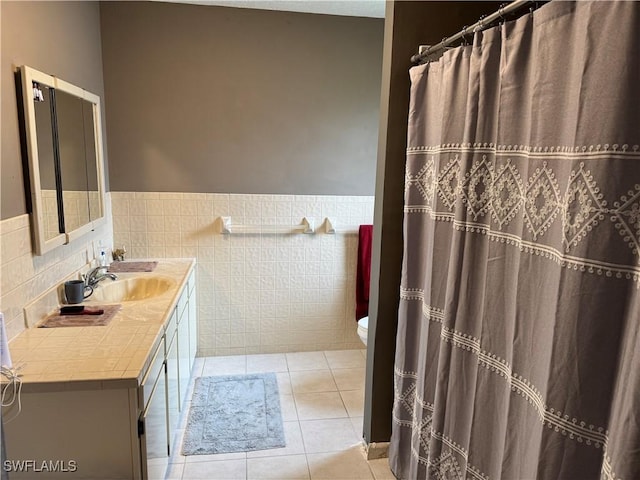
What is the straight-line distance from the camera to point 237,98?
10.2ft

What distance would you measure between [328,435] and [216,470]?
64cm

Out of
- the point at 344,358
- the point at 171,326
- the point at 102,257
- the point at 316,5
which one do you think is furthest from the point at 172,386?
the point at 316,5

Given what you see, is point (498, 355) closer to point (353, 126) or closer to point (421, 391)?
point (421, 391)

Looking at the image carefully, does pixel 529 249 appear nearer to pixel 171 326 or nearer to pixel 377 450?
pixel 377 450

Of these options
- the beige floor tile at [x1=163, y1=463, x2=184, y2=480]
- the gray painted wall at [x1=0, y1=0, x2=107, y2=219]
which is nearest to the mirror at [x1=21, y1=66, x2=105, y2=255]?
the gray painted wall at [x1=0, y1=0, x2=107, y2=219]

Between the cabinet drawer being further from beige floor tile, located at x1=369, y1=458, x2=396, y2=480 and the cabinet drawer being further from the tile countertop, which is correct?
beige floor tile, located at x1=369, y1=458, x2=396, y2=480

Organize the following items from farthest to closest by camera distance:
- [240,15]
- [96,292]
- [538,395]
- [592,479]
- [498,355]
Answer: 1. [240,15]
2. [96,292]
3. [498,355]
4. [538,395]
5. [592,479]

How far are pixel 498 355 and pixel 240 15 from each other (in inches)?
109

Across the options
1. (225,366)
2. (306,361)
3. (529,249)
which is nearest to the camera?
(529,249)

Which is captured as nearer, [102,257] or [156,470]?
[156,470]

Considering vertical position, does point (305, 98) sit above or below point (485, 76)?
above

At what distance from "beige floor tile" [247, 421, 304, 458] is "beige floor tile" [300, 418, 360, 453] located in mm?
29

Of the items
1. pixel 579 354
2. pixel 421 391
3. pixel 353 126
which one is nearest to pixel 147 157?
pixel 353 126

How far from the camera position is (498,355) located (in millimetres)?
1360
